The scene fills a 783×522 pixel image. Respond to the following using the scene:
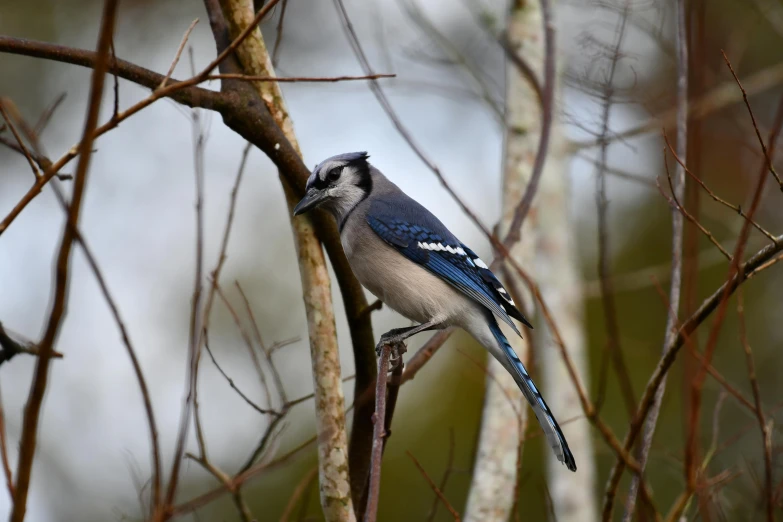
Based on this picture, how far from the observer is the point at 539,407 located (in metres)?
3.07

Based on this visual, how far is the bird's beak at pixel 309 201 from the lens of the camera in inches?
126

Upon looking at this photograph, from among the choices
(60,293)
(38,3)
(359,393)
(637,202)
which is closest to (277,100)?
(359,393)

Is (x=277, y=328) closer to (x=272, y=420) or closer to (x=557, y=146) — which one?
(x=557, y=146)

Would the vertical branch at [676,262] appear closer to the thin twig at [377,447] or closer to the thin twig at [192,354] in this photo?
the thin twig at [377,447]

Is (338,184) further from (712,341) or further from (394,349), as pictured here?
(712,341)

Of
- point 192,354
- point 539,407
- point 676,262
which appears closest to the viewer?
point 192,354

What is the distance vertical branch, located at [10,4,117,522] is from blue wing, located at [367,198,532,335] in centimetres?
248

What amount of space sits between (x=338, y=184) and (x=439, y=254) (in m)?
0.60

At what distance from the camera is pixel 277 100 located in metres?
3.18

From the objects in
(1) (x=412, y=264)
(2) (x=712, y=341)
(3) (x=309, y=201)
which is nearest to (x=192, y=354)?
(2) (x=712, y=341)

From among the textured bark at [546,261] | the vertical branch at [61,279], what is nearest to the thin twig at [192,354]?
the vertical branch at [61,279]

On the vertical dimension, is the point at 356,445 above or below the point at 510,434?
below

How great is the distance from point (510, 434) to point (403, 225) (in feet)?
4.06

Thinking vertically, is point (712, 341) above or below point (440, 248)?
below
